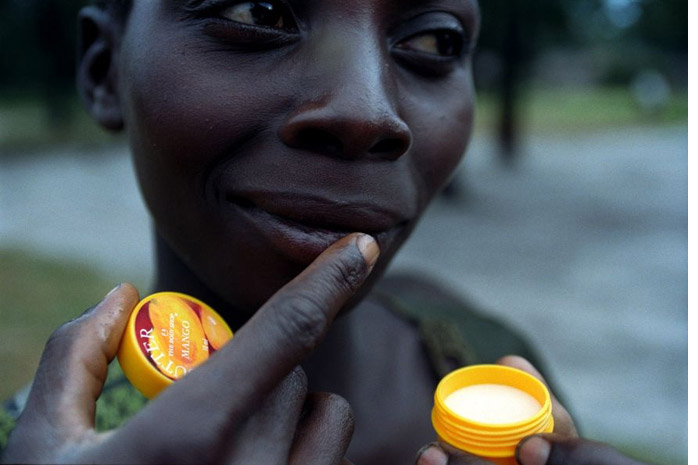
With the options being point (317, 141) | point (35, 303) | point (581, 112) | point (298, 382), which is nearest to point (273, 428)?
point (298, 382)

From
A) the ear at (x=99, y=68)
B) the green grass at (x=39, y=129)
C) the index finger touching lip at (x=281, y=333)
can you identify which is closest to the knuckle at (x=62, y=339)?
the index finger touching lip at (x=281, y=333)

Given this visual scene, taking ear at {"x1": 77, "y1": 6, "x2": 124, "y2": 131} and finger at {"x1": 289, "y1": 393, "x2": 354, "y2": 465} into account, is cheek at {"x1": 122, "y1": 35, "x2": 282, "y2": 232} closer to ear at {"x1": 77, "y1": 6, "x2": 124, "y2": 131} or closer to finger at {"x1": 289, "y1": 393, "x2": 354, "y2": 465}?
ear at {"x1": 77, "y1": 6, "x2": 124, "y2": 131}

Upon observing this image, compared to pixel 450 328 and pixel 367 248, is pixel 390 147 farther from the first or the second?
pixel 450 328

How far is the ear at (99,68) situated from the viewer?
4.53ft

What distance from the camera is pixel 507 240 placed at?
24.5 feet

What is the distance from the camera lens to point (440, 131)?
129cm

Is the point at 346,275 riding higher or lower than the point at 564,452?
higher

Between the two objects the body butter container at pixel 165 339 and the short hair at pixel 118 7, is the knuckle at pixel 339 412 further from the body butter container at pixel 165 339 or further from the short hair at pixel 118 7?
the short hair at pixel 118 7

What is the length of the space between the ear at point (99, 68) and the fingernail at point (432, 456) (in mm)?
903

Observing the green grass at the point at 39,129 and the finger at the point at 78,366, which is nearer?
the finger at the point at 78,366

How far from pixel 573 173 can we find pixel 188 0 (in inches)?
392

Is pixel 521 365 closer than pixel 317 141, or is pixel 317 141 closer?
pixel 317 141

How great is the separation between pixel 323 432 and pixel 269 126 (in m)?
0.48

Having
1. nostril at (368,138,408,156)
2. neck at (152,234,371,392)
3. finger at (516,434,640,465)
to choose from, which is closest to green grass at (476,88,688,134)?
neck at (152,234,371,392)
